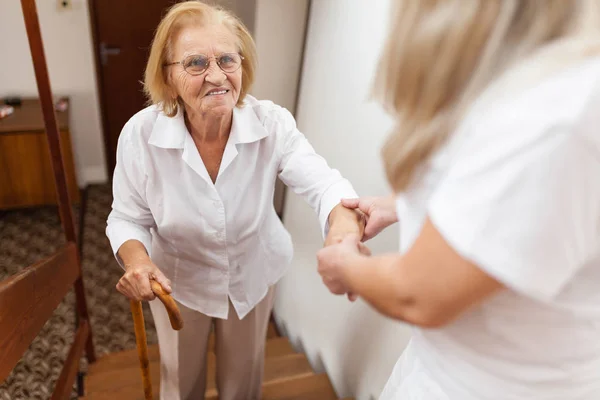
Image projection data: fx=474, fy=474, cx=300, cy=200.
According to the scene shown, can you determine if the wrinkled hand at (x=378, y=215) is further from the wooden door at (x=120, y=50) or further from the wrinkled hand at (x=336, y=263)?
the wooden door at (x=120, y=50)

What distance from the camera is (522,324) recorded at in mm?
709

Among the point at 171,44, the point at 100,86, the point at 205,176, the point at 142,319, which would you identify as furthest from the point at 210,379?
the point at 100,86

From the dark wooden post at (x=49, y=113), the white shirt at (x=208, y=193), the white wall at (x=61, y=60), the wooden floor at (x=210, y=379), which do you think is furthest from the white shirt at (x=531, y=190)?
the white wall at (x=61, y=60)

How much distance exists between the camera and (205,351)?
1.88 metres

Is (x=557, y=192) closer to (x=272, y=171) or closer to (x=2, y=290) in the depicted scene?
(x=272, y=171)

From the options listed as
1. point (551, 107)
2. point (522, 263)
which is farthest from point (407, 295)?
point (551, 107)

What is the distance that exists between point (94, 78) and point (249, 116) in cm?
294

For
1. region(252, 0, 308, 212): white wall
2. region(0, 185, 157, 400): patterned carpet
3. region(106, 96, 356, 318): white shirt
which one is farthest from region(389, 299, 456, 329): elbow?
region(0, 185, 157, 400): patterned carpet

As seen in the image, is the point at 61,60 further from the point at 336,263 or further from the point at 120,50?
the point at 336,263

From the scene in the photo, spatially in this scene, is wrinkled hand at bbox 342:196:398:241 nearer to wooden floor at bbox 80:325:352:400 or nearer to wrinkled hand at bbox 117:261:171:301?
wrinkled hand at bbox 117:261:171:301

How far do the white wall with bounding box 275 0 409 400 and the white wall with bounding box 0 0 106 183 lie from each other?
7.11ft

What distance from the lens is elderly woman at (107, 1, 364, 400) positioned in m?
1.38

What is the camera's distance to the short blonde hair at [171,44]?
137cm

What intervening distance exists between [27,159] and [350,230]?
311 centimetres
